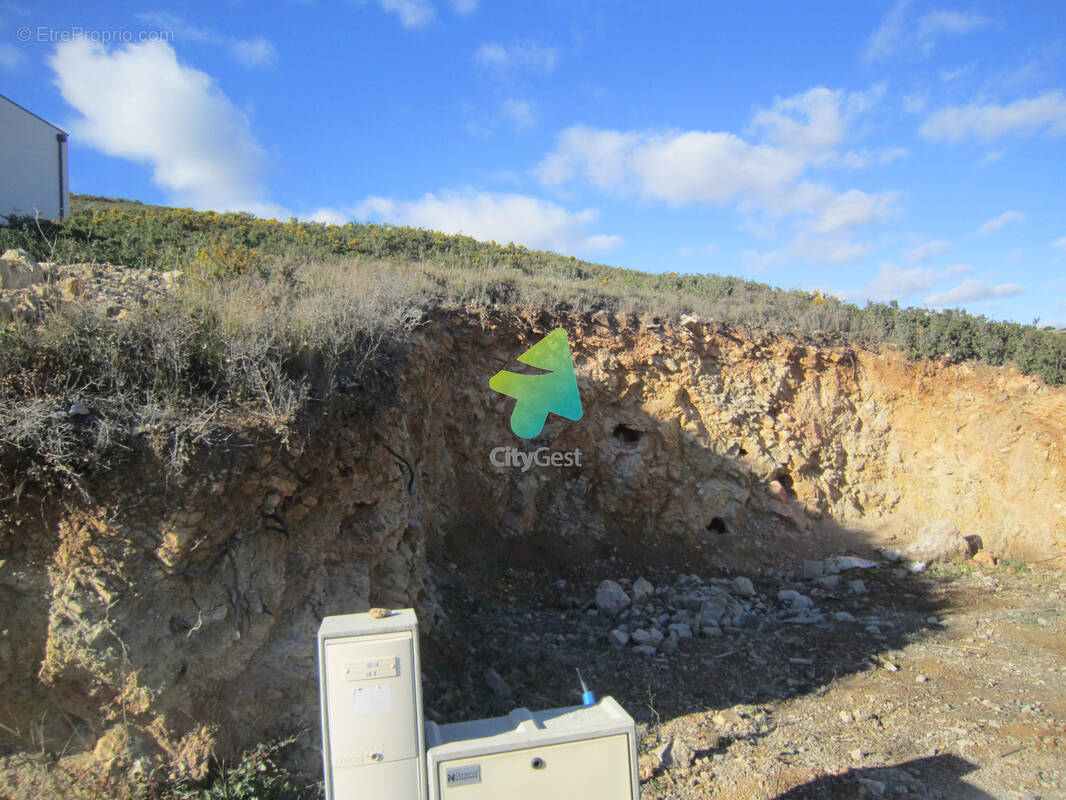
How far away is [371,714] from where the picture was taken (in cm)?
267

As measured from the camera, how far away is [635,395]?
27.3 ft

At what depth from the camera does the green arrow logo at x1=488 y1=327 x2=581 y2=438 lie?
308 inches

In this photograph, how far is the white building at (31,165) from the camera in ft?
36.0

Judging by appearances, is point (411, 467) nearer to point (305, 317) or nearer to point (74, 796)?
point (305, 317)

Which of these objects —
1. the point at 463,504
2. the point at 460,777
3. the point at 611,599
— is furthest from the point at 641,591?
the point at 460,777

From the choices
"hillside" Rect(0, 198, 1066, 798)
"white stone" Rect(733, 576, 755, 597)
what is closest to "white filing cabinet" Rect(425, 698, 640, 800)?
"hillside" Rect(0, 198, 1066, 798)

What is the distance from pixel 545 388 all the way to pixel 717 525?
10.2 ft

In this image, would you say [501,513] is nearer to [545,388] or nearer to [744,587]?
[545,388]

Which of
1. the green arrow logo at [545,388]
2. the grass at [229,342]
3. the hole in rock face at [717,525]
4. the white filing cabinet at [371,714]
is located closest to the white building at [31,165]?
the grass at [229,342]

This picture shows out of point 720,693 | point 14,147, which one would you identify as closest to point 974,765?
point 720,693

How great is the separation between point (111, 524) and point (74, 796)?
56.8 inches
